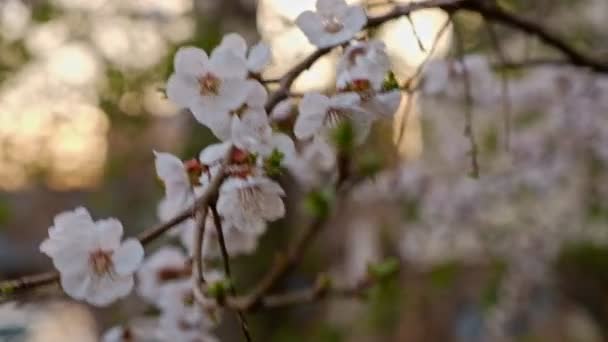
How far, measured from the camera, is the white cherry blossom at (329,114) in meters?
0.47

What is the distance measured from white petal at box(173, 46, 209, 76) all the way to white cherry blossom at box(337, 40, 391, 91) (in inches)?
3.2

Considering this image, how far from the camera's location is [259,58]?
1.58 ft

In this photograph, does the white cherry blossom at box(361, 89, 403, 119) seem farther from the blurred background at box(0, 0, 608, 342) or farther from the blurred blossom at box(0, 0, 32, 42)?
the blurred blossom at box(0, 0, 32, 42)

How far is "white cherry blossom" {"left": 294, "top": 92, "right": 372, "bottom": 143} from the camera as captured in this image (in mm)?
472

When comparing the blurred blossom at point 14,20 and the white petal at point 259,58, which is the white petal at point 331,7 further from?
the blurred blossom at point 14,20

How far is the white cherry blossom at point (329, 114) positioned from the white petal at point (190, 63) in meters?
0.06

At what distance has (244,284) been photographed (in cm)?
143

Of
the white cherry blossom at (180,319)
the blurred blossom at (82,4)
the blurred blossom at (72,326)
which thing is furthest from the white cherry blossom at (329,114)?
the blurred blossom at (72,326)

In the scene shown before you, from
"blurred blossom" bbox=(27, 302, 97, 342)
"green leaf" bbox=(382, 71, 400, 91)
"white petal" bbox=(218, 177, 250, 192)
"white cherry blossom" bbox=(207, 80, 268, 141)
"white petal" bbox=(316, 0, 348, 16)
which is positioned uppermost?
"white petal" bbox=(316, 0, 348, 16)

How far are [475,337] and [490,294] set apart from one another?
809mm

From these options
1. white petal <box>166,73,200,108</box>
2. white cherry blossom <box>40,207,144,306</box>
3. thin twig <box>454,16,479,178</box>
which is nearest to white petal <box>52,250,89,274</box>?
white cherry blossom <box>40,207,144,306</box>

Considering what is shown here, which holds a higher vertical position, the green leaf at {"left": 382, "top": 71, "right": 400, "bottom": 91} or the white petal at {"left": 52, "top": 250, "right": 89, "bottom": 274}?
the green leaf at {"left": 382, "top": 71, "right": 400, "bottom": 91}

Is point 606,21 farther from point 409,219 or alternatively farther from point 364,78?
point 364,78

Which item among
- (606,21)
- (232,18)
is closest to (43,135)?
(232,18)
